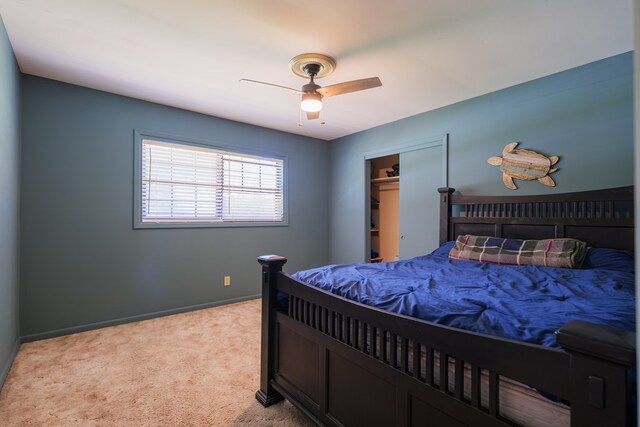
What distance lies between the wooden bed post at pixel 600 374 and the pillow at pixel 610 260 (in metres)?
1.85

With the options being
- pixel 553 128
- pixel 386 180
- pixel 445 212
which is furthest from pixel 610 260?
pixel 386 180

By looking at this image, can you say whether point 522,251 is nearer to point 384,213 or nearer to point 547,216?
point 547,216

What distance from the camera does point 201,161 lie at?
3.90 m

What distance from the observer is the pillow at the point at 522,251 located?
2.32m

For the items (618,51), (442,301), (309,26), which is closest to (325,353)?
(442,301)

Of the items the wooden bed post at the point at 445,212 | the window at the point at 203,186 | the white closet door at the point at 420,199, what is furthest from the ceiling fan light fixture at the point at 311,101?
the window at the point at 203,186

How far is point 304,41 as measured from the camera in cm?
224

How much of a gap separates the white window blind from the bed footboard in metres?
2.22

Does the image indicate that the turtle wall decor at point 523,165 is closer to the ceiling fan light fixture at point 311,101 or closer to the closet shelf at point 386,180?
the closet shelf at point 386,180

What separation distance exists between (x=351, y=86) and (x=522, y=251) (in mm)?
1867

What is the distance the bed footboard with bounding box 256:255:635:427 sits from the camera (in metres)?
0.73

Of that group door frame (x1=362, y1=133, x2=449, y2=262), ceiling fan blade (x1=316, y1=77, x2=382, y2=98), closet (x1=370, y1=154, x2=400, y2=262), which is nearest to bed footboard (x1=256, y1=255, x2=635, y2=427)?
ceiling fan blade (x1=316, y1=77, x2=382, y2=98)

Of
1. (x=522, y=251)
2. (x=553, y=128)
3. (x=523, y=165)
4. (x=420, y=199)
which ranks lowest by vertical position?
(x=522, y=251)

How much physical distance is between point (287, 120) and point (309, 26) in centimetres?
205
